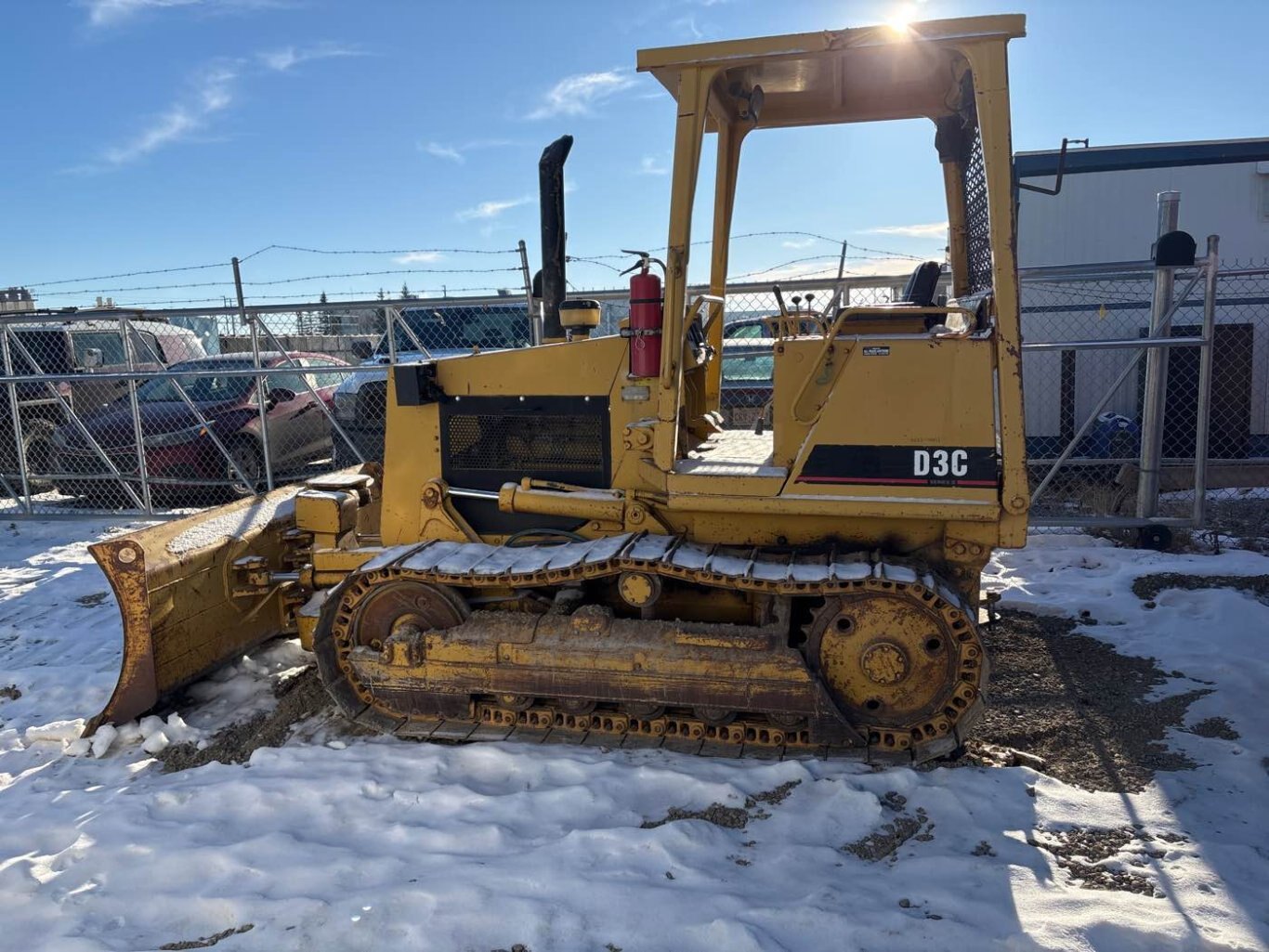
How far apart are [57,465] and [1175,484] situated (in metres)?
12.3

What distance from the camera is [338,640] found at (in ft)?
14.6

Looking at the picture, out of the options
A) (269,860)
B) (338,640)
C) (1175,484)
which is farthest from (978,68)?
(1175,484)

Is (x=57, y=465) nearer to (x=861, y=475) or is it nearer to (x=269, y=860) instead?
(x=269, y=860)

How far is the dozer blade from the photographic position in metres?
4.52

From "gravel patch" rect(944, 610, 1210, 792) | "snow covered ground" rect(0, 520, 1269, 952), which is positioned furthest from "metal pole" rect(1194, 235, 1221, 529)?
"snow covered ground" rect(0, 520, 1269, 952)

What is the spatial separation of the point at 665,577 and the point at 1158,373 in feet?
16.5

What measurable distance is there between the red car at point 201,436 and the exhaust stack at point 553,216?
5466 mm

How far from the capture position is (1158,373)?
7145 mm

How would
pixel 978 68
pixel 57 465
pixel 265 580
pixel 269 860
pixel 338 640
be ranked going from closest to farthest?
pixel 269 860 → pixel 978 68 → pixel 338 640 → pixel 265 580 → pixel 57 465

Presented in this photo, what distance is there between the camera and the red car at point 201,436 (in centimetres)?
996

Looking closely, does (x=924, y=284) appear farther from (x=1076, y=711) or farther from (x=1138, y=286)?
(x=1138, y=286)

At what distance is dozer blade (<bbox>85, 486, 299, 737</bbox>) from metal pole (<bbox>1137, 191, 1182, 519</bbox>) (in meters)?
6.49

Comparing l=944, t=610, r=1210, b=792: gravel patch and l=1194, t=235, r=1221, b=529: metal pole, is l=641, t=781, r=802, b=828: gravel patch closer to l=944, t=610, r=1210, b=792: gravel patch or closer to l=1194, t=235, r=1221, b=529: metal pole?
l=944, t=610, r=1210, b=792: gravel patch

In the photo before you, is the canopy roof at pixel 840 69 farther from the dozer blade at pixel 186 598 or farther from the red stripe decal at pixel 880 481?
the dozer blade at pixel 186 598
